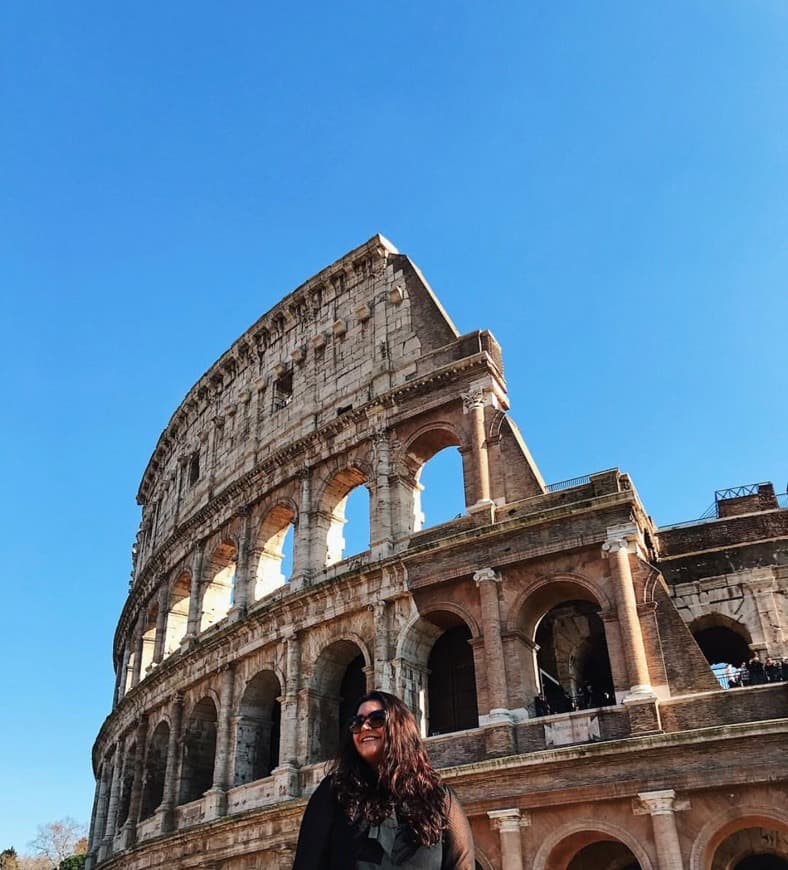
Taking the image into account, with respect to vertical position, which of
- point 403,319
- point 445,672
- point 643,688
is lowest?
point 643,688

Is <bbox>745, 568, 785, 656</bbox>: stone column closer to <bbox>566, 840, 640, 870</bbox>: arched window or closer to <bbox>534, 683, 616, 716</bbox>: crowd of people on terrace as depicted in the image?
<bbox>534, 683, 616, 716</bbox>: crowd of people on terrace

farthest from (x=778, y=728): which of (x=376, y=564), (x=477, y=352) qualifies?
(x=477, y=352)

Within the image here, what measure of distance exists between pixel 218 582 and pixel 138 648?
17.6ft

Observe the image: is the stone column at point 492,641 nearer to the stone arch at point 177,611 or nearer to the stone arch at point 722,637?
the stone arch at point 722,637

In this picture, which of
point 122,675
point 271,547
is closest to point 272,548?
point 271,547

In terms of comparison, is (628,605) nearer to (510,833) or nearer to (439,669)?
(510,833)

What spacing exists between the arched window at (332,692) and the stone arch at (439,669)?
5.58ft

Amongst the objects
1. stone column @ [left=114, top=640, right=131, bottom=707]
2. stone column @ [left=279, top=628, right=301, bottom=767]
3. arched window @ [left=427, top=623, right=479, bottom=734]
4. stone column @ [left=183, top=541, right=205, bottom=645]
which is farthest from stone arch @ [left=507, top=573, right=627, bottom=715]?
stone column @ [left=114, top=640, right=131, bottom=707]

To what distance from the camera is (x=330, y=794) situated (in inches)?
119

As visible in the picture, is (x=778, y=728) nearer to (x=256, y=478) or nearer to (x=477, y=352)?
(x=477, y=352)

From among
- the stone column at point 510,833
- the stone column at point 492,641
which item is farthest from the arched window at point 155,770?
the stone column at point 510,833

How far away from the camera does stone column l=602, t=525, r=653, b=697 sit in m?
14.0

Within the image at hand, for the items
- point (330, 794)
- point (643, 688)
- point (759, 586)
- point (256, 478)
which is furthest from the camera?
point (256, 478)

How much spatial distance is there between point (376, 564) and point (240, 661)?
4602 mm
